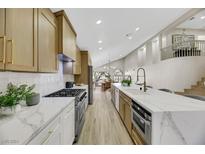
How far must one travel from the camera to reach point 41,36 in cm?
171

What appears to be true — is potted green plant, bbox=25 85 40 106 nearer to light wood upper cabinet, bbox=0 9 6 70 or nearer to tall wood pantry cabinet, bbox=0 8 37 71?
tall wood pantry cabinet, bbox=0 8 37 71

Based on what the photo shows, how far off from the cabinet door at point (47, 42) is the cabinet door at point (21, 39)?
12 centimetres

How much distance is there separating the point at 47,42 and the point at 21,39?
0.60 metres

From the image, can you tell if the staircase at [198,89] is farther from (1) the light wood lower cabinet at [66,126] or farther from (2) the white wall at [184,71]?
(1) the light wood lower cabinet at [66,126]

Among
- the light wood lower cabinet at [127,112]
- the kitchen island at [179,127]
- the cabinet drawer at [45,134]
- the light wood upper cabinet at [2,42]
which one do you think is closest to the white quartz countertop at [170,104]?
the kitchen island at [179,127]

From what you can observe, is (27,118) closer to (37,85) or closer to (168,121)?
(37,85)

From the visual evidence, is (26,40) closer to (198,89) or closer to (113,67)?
(198,89)

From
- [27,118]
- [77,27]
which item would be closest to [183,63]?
[77,27]

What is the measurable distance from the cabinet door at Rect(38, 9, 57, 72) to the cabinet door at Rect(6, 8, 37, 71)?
12 cm

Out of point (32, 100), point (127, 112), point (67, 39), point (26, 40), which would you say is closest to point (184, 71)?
point (127, 112)

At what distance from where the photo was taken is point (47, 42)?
1900mm
